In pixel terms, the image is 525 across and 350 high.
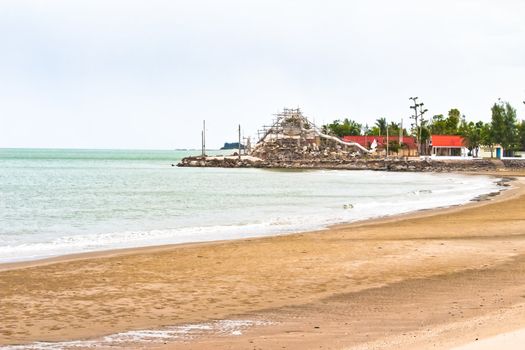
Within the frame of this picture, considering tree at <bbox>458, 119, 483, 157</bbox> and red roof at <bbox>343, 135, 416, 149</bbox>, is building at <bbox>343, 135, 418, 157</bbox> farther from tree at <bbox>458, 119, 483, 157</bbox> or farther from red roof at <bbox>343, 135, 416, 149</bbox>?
tree at <bbox>458, 119, 483, 157</bbox>

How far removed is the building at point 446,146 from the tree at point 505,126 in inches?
496

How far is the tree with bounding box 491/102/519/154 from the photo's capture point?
132 metres

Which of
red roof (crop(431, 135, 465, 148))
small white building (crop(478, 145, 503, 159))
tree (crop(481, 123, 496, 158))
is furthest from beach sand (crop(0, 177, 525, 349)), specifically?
red roof (crop(431, 135, 465, 148))

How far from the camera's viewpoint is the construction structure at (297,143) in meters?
154

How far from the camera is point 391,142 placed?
159250 millimetres

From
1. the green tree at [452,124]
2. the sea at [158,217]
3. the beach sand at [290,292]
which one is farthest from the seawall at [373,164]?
the beach sand at [290,292]

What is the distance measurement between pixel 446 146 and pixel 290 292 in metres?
142

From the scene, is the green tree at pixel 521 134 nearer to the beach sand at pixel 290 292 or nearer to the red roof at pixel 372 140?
the red roof at pixel 372 140

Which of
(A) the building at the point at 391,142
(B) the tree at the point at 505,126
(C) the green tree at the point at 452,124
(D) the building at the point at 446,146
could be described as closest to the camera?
(B) the tree at the point at 505,126

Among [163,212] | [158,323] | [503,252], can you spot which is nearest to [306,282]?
[158,323]

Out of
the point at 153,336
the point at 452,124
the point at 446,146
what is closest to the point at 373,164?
the point at 446,146

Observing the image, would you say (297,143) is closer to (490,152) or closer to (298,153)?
(298,153)

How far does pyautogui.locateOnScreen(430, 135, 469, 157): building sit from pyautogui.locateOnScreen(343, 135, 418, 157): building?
5330 mm

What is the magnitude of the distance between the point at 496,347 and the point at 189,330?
461cm
